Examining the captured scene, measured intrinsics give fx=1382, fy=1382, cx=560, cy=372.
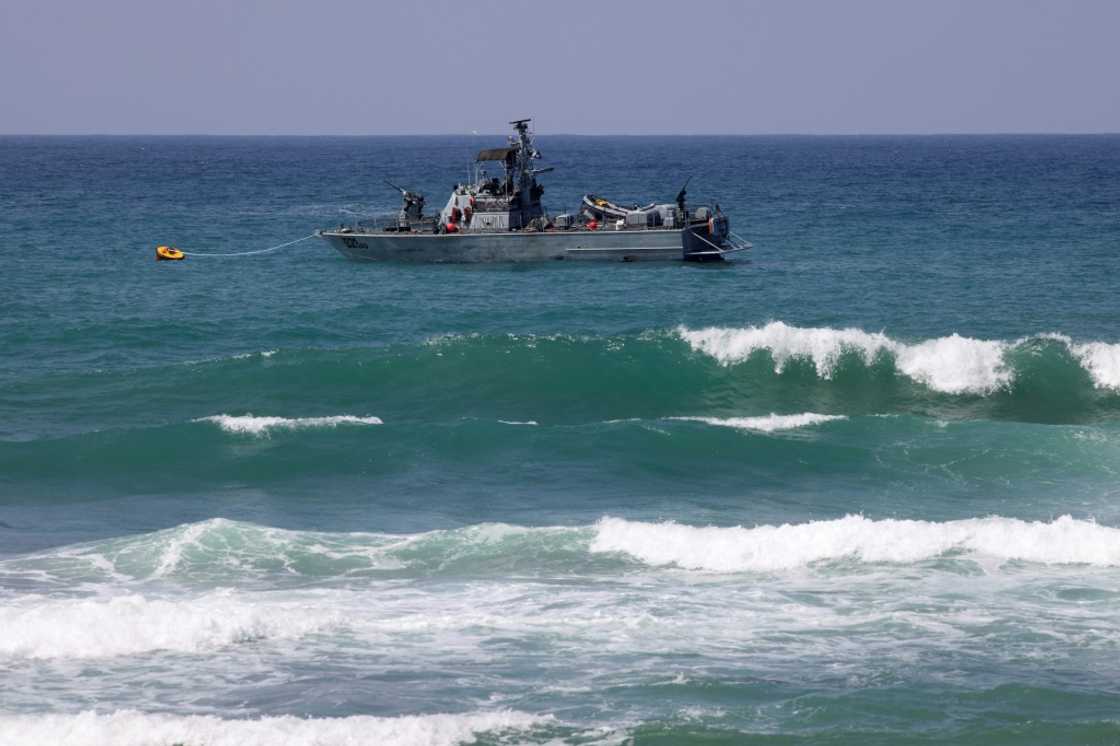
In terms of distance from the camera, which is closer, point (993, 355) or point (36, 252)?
point (993, 355)

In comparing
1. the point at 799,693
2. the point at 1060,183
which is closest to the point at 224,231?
the point at 799,693

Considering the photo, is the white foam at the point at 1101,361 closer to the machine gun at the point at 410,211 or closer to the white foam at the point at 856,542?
the white foam at the point at 856,542

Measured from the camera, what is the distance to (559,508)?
80.5ft

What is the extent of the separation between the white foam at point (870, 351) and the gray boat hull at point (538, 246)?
61.6 ft

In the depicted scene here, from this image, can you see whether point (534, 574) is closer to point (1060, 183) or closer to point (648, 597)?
point (648, 597)

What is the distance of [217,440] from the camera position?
28.7 m

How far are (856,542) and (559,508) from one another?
550 cm

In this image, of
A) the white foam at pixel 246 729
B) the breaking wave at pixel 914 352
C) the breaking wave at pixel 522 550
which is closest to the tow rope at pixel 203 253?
the breaking wave at pixel 914 352

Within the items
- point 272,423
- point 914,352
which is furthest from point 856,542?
point 914,352

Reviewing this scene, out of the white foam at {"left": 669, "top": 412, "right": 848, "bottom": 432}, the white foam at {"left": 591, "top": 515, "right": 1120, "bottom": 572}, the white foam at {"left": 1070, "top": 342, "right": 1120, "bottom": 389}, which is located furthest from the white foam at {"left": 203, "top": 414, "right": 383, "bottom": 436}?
the white foam at {"left": 1070, "top": 342, "right": 1120, "bottom": 389}

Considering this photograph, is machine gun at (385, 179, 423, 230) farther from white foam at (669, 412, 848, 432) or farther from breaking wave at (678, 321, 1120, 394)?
white foam at (669, 412, 848, 432)

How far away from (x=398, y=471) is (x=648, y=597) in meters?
8.85

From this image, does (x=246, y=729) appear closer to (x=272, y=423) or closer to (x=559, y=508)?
(x=559, y=508)

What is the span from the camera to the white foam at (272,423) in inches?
1152
